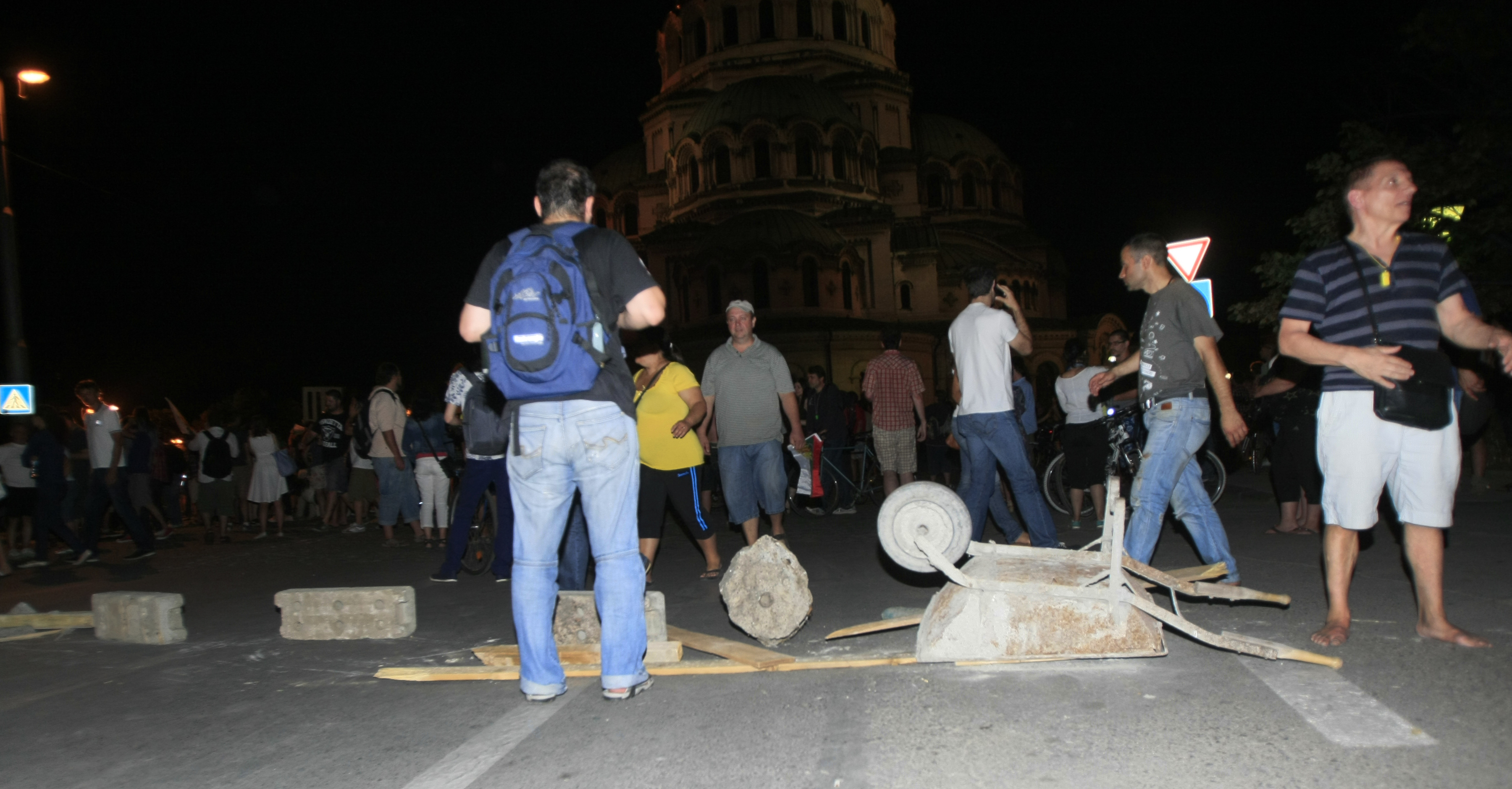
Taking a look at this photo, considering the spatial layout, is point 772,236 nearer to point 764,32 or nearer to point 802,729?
point 764,32

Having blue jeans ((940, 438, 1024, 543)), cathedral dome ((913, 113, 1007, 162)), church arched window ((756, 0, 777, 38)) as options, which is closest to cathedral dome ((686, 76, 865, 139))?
church arched window ((756, 0, 777, 38))

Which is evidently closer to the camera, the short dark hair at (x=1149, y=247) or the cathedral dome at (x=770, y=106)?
the short dark hair at (x=1149, y=247)

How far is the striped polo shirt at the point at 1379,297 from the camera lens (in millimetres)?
4219

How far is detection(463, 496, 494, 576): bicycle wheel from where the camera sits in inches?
326

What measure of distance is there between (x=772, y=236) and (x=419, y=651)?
141 ft

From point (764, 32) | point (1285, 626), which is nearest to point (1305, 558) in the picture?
point (1285, 626)

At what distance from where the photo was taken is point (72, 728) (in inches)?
160

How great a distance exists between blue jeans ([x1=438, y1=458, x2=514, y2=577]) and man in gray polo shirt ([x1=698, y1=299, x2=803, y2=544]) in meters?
1.54

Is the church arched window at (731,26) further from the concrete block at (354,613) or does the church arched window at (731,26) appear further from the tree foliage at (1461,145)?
the concrete block at (354,613)

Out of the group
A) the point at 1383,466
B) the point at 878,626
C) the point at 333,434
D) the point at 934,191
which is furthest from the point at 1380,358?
the point at 934,191

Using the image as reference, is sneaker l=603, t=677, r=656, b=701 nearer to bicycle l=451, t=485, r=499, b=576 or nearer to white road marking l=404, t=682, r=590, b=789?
white road marking l=404, t=682, r=590, b=789

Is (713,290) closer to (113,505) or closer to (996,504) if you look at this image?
(113,505)

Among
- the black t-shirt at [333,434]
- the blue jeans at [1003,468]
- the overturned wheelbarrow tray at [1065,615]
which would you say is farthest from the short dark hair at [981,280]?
the black t-shirt at [333,434]

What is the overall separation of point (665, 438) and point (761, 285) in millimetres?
41365
